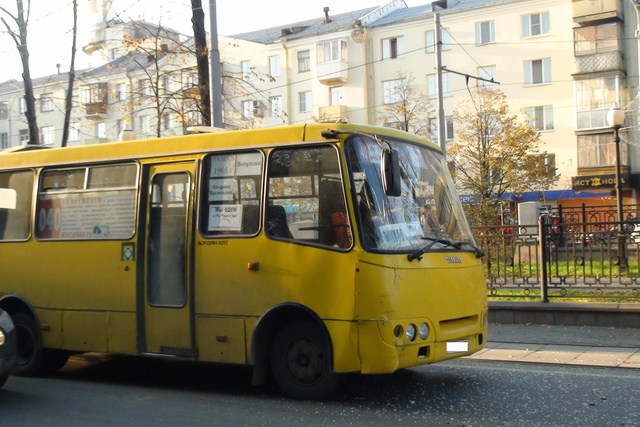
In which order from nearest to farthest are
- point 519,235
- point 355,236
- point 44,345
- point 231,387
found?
point 355,236 < point 231,387 < point 44,345 < point 519,235

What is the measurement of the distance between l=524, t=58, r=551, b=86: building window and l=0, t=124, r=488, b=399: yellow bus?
43244 mm

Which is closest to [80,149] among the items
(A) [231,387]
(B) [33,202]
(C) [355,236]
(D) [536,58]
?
(B) [33,202]

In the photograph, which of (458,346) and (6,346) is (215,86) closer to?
(6,346)

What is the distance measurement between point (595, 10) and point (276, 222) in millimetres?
44383

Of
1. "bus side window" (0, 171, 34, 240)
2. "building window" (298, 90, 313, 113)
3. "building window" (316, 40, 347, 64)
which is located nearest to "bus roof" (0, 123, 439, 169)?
"bus side window" (0, 171, 34, 240)

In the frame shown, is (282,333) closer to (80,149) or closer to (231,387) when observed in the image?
(231,387)

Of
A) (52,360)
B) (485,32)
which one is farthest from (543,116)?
(52,360)

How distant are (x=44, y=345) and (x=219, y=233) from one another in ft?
10.1

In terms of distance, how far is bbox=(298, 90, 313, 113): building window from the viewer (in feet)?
191

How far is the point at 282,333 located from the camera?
8.53 meters

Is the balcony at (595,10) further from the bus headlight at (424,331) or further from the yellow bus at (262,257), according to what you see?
the bus headlight at (424,331)

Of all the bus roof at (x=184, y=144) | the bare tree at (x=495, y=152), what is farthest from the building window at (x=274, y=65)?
the bus roof at (x=184, y=144)

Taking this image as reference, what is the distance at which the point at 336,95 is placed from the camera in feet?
188

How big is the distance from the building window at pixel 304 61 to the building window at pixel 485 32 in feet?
41.4
